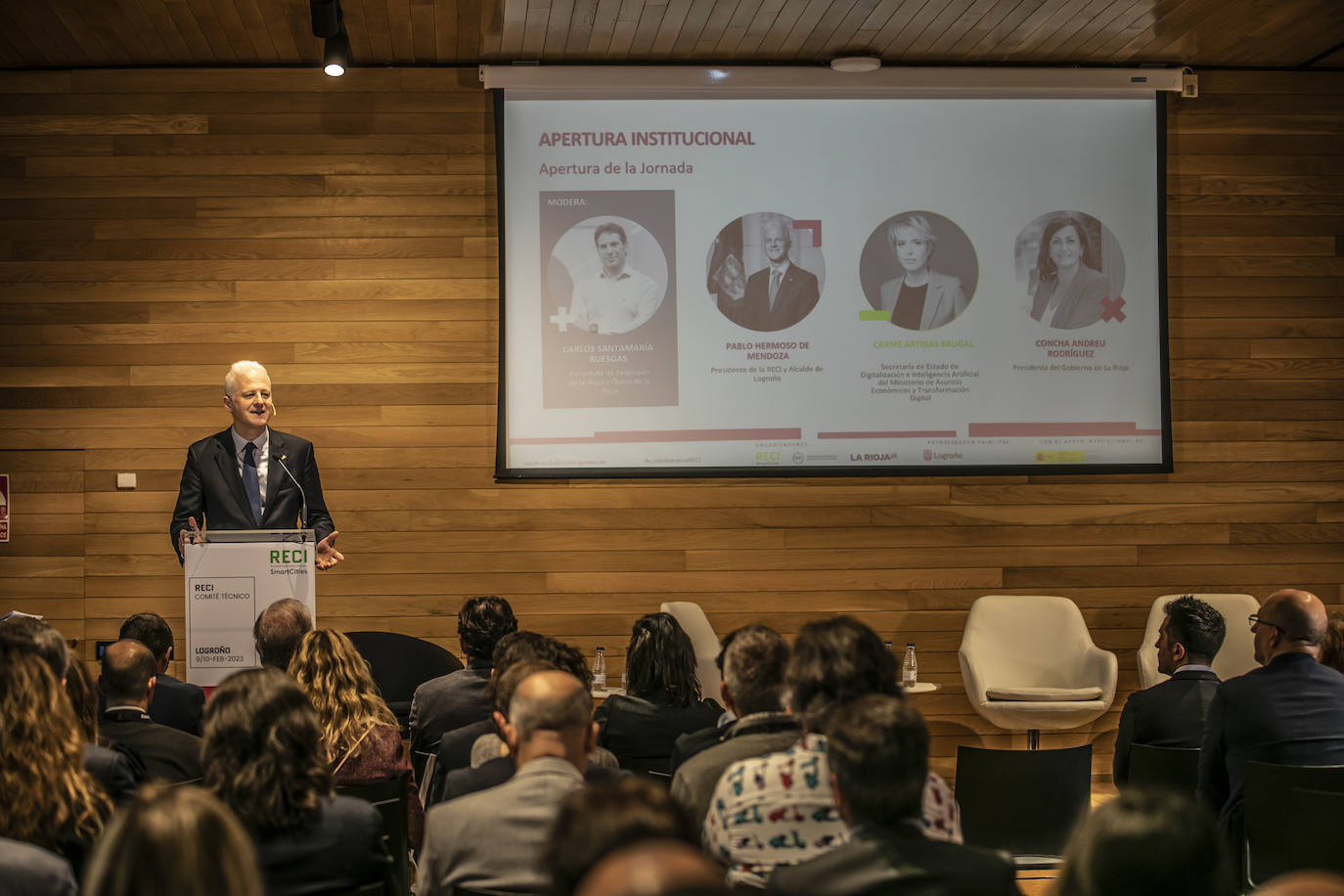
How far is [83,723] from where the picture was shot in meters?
2.79

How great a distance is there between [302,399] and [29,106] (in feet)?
6.89

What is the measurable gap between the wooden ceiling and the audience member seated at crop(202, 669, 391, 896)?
4.23 m

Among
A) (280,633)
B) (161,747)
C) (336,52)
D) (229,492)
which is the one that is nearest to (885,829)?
(161,747)

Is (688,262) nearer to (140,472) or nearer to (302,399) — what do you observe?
(302,399)

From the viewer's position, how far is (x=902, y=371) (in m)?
6.56

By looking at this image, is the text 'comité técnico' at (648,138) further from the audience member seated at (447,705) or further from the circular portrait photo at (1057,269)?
the audience member seated at (447,705)

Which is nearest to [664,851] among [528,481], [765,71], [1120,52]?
[528,481]

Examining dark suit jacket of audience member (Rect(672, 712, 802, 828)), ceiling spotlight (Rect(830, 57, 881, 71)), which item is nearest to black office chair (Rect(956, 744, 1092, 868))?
dark suit jacket of audience member (Rect(672, 712, 802, 828))

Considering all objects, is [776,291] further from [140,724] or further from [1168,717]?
[140,724]

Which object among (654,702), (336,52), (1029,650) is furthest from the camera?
(1029,650)

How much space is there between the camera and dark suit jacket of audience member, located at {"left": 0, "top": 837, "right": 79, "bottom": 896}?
190cm

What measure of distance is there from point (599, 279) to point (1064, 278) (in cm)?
258

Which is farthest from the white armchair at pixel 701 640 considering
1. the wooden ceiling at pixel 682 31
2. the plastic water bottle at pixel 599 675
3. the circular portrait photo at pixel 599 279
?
the wooden ceiling at pixel 682 31

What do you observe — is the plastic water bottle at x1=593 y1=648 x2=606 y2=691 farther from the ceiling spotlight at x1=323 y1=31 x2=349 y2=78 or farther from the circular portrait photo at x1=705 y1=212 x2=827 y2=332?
the ceiling spotlight at x1=323 y1=31 x2=349 y2=78
